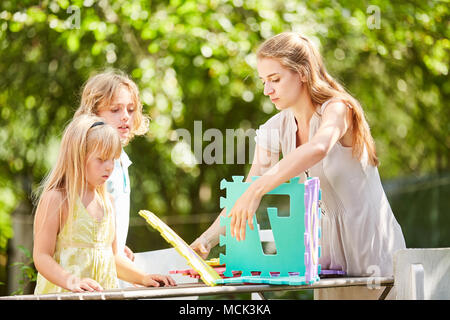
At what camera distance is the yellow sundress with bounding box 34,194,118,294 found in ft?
Result: 6.48

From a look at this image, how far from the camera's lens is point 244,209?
1671 millimetres

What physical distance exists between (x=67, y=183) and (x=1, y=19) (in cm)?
382

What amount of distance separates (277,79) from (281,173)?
0.40m

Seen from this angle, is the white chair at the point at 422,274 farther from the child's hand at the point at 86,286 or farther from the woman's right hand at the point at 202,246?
the child's hand at the point at 86,286

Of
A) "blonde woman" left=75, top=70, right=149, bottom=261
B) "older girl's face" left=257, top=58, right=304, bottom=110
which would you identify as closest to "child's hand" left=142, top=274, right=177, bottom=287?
"blonde woman" left=75, top=70, right=149, bottom=261

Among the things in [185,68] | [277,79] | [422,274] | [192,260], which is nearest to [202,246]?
[192,260]

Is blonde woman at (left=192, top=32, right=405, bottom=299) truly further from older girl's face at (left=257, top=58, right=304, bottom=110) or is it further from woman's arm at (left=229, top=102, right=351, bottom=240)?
woman's arm at (left=229, top=102, right=351, bottom=240)

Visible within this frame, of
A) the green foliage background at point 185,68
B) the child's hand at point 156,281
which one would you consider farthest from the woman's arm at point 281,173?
the green foliage background at point 185,68

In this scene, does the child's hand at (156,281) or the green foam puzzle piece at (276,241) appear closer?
the green foam puzzle piece at (276,241)

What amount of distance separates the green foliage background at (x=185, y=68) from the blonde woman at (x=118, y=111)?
8.59ft

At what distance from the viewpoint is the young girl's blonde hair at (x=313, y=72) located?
1980 millimetres

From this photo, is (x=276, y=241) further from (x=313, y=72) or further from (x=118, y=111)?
(x=118, y=111)
